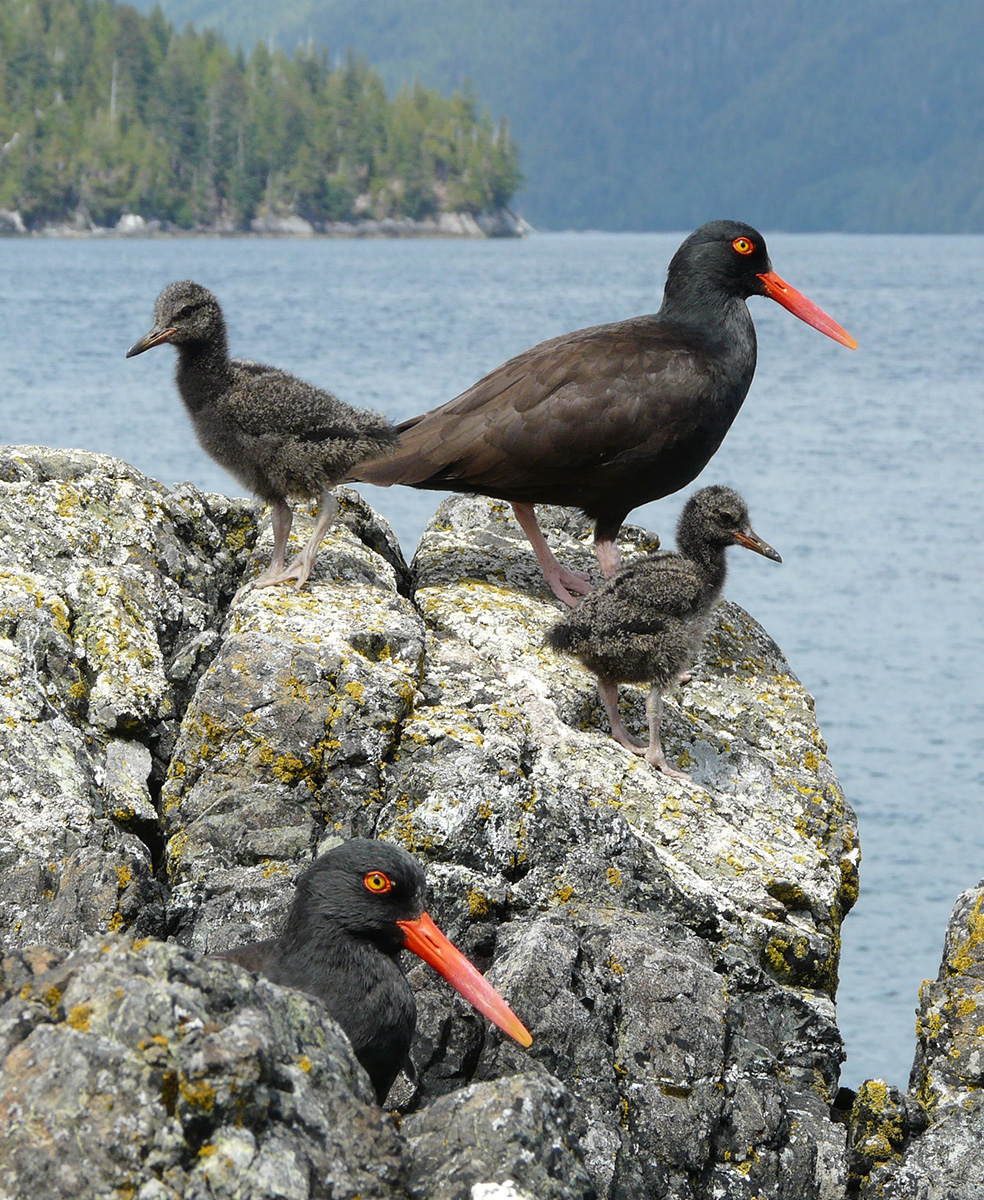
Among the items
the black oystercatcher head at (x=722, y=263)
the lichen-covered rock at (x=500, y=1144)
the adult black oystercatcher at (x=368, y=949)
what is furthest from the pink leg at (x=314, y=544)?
the lichen-covered rock at (x=500, y=1144)

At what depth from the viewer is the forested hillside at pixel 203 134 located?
483 ft

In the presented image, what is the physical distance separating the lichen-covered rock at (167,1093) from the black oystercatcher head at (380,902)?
1112mm

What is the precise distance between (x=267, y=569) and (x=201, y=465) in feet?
70.3

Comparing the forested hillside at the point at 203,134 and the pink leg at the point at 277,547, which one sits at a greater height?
the forested hillside at the point at 203,134

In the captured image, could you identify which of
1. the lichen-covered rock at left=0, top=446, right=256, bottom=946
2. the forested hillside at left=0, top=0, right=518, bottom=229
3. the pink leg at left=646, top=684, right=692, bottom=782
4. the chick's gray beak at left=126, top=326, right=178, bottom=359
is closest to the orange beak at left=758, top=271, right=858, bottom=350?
the pink leg at left=646, top=684, right=692, bottom=782

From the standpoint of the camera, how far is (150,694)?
A: 564 cm

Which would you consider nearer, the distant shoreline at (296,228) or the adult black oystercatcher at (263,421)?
the adult black oystercatcher at (263,421)

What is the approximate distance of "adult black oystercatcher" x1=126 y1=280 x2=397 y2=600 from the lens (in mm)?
6449

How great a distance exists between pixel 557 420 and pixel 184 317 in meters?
1.87

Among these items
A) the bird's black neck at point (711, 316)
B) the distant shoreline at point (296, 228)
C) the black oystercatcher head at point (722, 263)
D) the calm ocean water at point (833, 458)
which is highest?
the distant shoreline at point (296, 228)

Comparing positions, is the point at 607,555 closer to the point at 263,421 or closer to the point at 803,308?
the point at 263,421

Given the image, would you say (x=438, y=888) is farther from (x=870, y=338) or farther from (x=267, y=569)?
(x=870, y=338)

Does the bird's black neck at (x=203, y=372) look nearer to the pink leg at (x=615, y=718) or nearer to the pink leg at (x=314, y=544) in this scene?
the pink leg at (x=314, y=544)

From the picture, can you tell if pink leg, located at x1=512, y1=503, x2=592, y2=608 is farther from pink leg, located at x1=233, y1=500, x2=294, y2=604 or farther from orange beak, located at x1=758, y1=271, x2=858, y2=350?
orange beak, located at x1=758, y1=271, x2=858, y2=350
